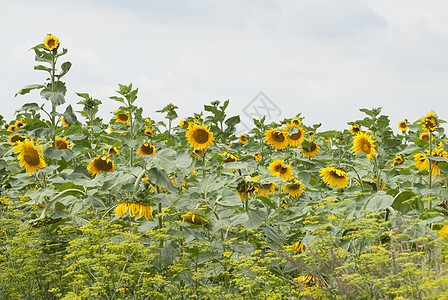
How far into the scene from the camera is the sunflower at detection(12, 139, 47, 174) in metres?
3.53

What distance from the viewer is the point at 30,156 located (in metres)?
3.54

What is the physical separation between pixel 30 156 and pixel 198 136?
1334 millimetres

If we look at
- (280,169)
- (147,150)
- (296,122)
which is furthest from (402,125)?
(147,150)

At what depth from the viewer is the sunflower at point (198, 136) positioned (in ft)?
12.2

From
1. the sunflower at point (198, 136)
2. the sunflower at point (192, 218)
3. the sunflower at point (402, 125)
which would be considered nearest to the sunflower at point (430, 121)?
the sunflower at point (198, 136)

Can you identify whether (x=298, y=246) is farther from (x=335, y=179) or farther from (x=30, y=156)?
(x=30, y=156)

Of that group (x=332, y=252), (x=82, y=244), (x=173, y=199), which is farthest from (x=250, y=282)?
(x=82, y=244)

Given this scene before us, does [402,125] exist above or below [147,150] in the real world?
above

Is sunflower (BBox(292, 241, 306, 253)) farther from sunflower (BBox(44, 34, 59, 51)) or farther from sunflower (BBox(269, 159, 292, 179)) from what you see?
sunflower (BBox(44, 34, 59, 51))

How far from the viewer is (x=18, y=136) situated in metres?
5.86

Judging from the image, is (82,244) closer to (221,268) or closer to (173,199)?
(173,199)

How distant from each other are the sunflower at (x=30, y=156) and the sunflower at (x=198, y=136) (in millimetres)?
1181

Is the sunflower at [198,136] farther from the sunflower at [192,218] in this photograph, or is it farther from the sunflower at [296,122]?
the sunflower at [296,122]

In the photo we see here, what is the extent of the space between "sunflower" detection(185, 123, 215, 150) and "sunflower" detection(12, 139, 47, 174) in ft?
3.87
